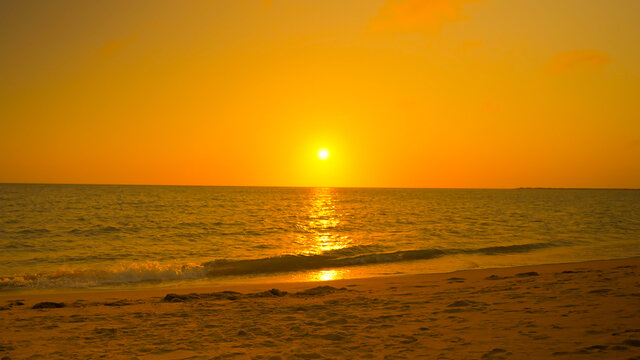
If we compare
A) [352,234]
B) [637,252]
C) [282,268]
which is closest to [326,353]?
[282,268]

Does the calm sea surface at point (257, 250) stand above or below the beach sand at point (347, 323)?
below

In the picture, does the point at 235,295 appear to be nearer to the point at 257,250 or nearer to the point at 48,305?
the point at 48,305

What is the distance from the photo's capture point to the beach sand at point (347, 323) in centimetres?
663

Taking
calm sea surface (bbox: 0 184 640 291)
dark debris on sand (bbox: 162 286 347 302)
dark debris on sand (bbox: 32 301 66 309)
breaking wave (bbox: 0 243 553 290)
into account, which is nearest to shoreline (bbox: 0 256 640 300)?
calm sea surface (bbox: 0 184 640 291)

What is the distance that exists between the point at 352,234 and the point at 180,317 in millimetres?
23429

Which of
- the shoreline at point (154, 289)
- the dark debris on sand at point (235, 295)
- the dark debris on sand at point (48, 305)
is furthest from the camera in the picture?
the shoreline at point (154, 289)

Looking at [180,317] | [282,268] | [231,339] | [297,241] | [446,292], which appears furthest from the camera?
[297,241]

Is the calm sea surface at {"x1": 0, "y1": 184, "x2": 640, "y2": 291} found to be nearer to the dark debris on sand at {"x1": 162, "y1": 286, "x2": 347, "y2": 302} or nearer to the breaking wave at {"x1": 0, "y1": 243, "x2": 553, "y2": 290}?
the breaking wave at {"x1": 0, "y1": 243, "x2": 553, "y2": 290}

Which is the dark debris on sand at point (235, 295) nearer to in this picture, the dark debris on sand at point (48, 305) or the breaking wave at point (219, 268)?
the dark debris on sand at point (48, 305)

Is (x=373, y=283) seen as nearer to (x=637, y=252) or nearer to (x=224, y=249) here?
(x=224, y=249)

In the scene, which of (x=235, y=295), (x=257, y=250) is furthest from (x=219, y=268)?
(x=235, y=295)

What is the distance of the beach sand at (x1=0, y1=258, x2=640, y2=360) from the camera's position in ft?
21.7

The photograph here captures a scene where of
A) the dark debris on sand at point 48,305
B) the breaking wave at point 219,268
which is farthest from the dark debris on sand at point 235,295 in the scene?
the breaking wave at point 219,268

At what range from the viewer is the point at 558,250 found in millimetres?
24062
